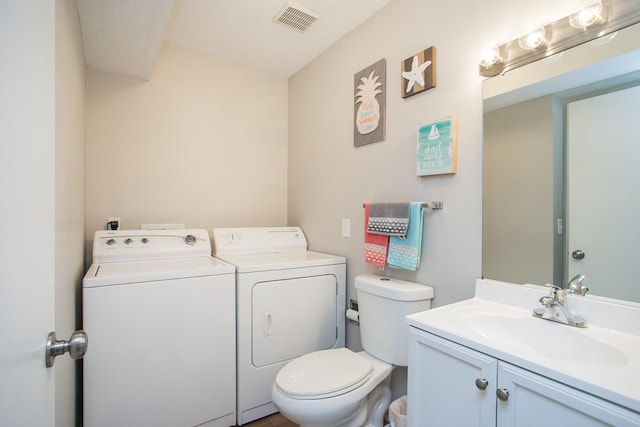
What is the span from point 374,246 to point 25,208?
150 cm

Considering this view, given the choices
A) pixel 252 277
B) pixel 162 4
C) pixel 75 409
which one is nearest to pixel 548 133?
pixel 252 277

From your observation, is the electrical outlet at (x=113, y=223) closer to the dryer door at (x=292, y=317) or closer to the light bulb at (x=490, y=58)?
the dryer door at (x=292, y=317)

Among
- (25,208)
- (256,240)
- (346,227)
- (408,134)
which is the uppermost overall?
(408,134)

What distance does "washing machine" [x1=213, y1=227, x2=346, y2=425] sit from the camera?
1773 mm

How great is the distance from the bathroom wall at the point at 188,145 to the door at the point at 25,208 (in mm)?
1692

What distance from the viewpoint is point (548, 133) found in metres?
1.23

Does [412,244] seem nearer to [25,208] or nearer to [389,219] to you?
[389,219]

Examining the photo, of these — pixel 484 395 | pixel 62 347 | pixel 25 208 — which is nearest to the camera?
pixel 25 208

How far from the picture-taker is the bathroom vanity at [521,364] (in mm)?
727

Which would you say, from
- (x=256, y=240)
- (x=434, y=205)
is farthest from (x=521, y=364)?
(x=256, y=240)

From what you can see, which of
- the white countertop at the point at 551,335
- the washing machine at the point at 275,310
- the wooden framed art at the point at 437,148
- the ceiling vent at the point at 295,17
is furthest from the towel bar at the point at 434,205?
the ceiling vent at the point at 295,17

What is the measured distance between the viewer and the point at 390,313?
1.54 metres

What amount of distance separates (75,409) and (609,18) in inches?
107

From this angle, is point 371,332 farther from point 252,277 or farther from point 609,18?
point 609,18
